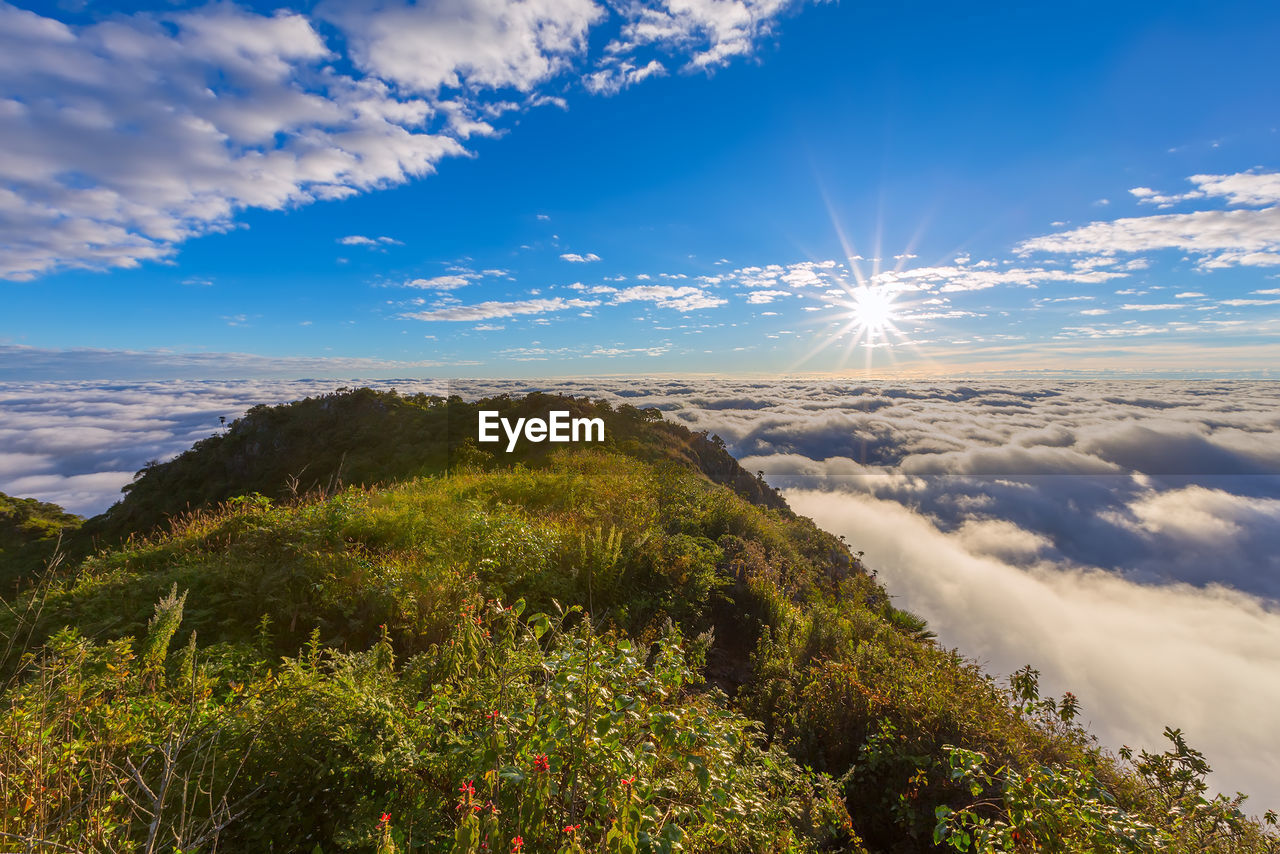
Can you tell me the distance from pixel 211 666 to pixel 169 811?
1.78 metres

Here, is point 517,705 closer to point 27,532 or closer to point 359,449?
point 359,449

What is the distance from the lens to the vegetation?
7.83 feet

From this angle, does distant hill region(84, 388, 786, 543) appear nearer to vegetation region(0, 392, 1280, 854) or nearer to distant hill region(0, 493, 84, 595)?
distant hill region(0, 493, 84, 595)

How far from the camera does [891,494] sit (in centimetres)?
11119

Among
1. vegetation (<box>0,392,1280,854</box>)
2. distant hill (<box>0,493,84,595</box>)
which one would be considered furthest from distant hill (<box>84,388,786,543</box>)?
vegetation (<box>0,392,1280,854</box>)

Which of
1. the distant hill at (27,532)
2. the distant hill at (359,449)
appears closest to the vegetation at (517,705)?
the distant hill at (359,449)

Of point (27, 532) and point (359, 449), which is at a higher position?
point (359, 449)

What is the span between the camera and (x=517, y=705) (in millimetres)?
2986

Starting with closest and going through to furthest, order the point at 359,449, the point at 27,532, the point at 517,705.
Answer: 1. the point at 517,705
2. the point at 359,449
3. the point at 27,532

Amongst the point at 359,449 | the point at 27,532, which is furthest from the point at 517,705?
the point at 27,532

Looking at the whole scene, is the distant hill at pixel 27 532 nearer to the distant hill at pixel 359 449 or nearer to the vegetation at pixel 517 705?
the distant hill at pixel 359 449

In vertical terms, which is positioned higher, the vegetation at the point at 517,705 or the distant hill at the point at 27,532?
the vegetation at the point at 517,705

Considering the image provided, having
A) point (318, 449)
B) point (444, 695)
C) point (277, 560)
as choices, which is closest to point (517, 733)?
point (444, 695)

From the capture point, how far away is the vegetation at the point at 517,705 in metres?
2.39
